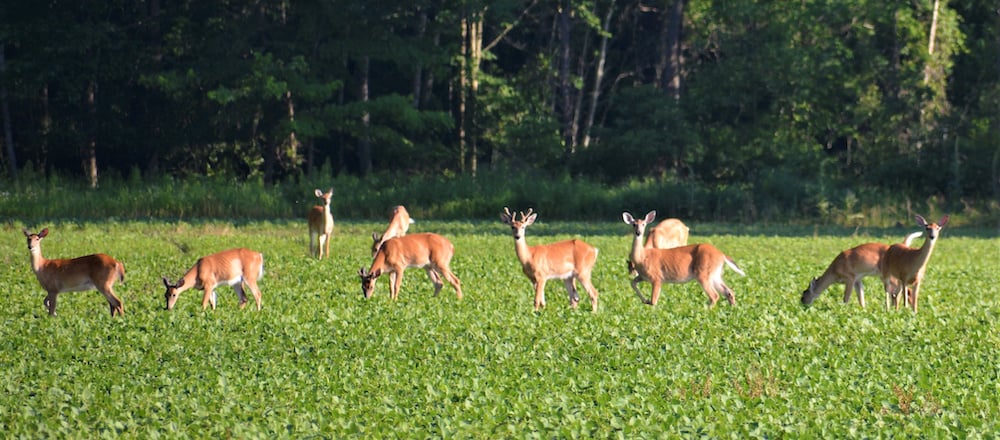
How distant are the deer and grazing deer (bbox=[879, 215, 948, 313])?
0.10 metres

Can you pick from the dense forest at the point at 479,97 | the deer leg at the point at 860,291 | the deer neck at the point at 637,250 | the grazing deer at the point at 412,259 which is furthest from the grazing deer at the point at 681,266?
the dense forest at the point at 479,97

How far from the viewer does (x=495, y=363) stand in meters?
11.9

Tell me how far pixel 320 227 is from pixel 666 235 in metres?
5.63

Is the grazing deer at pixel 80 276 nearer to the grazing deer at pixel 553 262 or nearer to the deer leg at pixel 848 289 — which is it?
the grazing deer at pixel 553 262

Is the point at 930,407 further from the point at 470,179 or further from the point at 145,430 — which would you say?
the point at 470,179

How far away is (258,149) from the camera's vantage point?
133 ft

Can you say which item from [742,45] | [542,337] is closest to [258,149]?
[742,45]

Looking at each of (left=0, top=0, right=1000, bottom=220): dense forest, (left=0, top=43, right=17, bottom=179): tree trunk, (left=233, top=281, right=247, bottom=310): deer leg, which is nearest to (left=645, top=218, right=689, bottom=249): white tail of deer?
(left=233, top=281, right=247, bottom=310): deer leg

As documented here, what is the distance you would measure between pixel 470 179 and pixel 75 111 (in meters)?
10.6

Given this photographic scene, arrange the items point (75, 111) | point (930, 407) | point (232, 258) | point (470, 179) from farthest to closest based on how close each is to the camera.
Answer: point (75, 111) → point (470, 179) → point (232, 258) → point (930, 407)

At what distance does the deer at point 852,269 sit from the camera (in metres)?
15.8

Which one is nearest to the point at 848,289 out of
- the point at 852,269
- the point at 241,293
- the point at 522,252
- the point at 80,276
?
the point at 852,269

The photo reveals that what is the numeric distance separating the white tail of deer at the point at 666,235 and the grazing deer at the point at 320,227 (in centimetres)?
512

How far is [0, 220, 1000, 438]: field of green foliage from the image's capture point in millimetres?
9711
